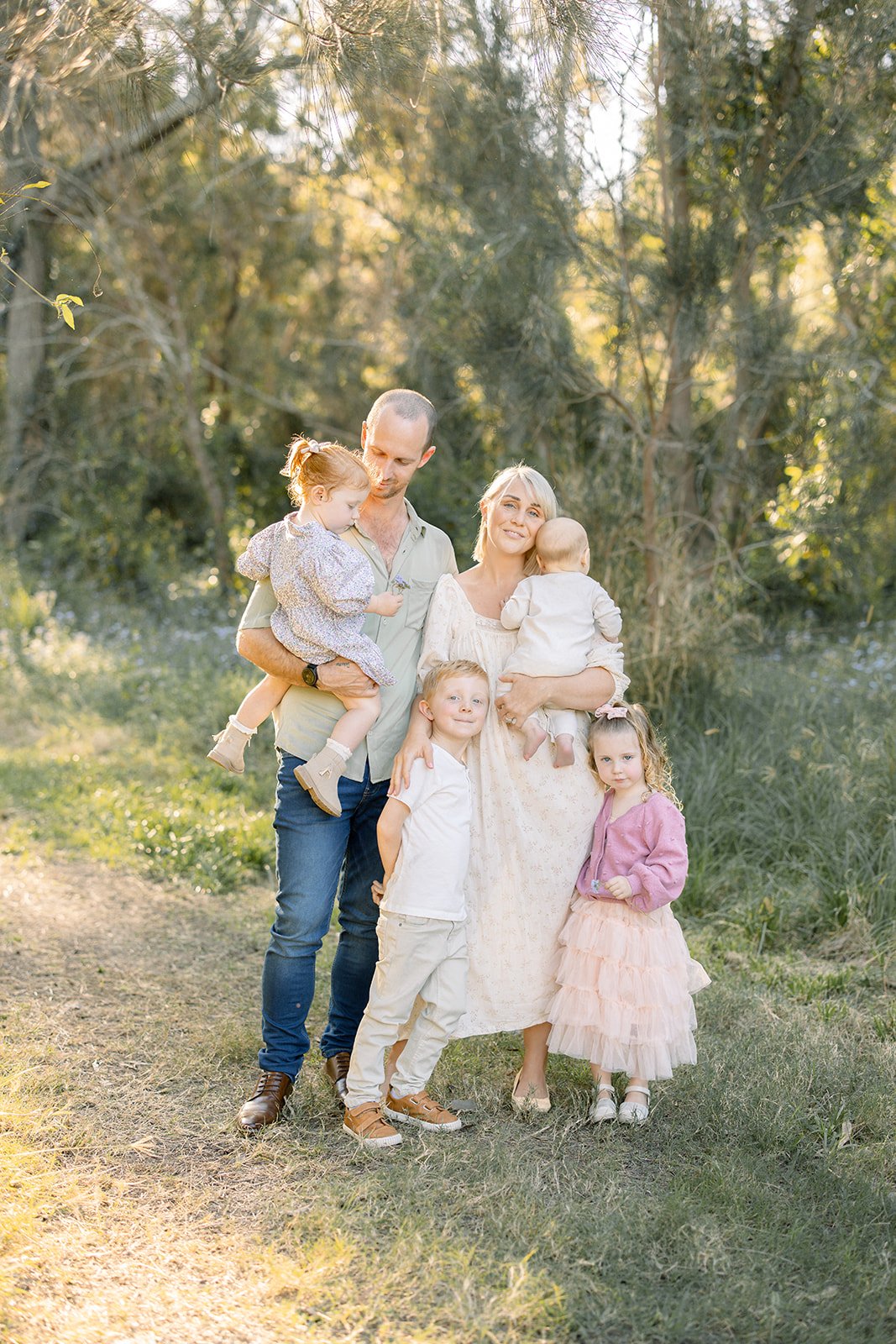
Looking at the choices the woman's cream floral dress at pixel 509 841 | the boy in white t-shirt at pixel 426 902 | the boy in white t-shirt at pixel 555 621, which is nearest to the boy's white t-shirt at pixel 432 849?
the boy in white t-shirt at pixel 426 902

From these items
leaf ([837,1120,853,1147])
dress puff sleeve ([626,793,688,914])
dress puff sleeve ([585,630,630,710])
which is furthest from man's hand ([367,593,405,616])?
leaf ([837,1120,853,1147])

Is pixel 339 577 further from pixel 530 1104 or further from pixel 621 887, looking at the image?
pixel 530 1104

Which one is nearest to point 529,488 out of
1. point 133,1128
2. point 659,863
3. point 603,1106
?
point 659,863

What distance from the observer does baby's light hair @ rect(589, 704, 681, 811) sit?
3.47 m

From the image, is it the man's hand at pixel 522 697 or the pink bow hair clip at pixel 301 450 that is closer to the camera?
the pink bow hair clip at pixel 301 450

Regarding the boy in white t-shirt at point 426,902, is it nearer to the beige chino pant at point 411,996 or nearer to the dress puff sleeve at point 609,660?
the beige chino pant at point 411,996

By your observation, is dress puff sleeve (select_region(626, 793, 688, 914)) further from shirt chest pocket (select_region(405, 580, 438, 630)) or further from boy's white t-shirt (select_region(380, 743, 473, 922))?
shirt chest pocket (select_region(405, 580, 438, 630))

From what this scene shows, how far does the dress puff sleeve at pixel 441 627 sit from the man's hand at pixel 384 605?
0.48 feet

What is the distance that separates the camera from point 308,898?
3344 mm

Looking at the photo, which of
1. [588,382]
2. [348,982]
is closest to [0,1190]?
[348,982]

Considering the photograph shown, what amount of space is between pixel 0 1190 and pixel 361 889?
3.91ft

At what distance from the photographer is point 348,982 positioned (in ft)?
12.0

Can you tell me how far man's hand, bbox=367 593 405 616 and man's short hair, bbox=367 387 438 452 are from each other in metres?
0.42

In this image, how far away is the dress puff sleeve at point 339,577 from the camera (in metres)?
3.23
